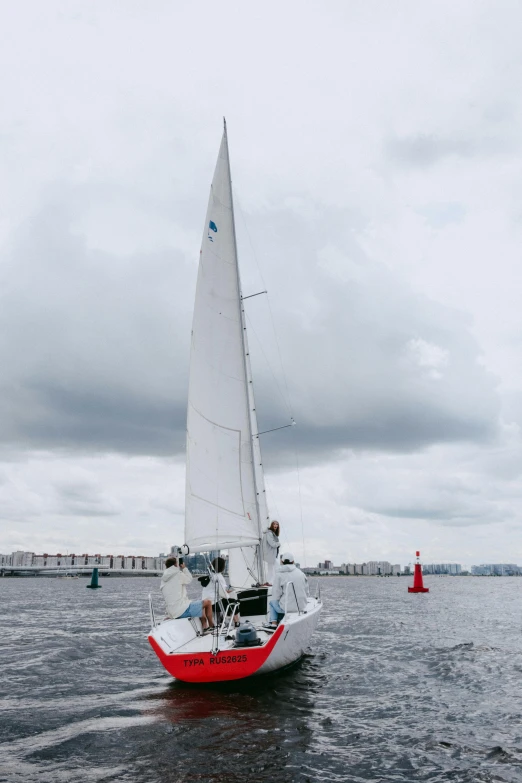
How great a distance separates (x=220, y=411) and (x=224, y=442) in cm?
84

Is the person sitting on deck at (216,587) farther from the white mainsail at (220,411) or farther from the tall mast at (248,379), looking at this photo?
the tall mast at (248,379)

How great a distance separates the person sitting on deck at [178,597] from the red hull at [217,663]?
2.05 m

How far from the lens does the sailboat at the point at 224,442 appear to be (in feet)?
49.1

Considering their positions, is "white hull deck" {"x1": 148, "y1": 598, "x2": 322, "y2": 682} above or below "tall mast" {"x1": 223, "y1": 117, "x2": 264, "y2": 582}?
below

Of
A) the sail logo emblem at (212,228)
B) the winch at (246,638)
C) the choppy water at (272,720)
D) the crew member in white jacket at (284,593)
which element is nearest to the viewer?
the choppy water at (272,720)

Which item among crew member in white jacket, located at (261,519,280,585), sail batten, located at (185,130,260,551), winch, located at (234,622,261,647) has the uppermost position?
sail batten, located at (185,130,260,551)

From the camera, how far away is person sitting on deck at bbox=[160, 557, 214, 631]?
45.2 ft

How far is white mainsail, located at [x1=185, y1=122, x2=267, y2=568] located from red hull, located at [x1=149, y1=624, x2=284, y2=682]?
3.49 m

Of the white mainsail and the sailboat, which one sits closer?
the sailboat

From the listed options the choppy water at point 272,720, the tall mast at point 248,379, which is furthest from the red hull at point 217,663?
the tall mast at point 248,379

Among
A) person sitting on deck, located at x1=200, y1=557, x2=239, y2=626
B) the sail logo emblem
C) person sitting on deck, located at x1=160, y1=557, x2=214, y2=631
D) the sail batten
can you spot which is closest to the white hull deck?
person sitting on deck, located at x1=160, y1=557, x2=214, y2=631

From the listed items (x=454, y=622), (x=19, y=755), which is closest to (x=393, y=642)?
(x=454, y=622)

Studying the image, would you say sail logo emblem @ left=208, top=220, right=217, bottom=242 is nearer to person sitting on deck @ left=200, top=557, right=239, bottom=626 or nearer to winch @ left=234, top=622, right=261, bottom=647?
person sitting on deck @ left=200, top=557, right=239, bottom=626

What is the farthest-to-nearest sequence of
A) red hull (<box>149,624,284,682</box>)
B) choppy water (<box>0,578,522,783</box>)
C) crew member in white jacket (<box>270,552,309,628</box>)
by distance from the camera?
1. crew member in white jacket (<box>270,552,309,628</box>)
2. red hull (<box>149,624,284,682</box>)
3. choppy water (<box>0,578,522,783</box>)
